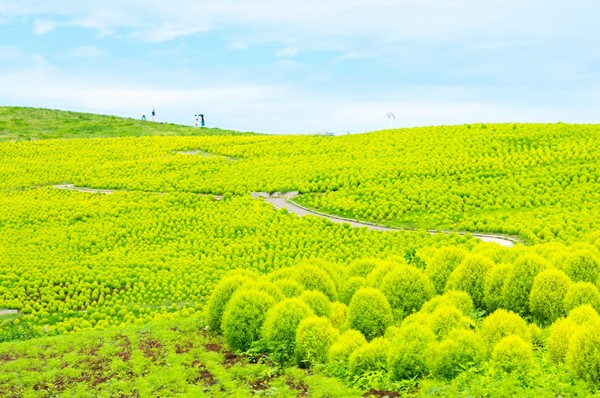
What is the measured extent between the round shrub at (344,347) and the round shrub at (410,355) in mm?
791

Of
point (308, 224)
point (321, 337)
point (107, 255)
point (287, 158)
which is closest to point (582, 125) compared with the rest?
point (287, 158)

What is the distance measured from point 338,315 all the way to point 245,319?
62.3 inches

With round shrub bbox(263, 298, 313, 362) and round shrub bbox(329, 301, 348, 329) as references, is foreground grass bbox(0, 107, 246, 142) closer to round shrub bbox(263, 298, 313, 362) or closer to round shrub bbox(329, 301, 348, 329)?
round shrub bbox(329, 301, 348, 329)

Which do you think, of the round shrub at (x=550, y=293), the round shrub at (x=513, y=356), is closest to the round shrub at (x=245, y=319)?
the round shrub at (x=513, y=356)

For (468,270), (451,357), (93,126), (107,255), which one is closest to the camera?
(451,357)

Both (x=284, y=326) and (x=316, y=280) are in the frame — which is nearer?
(x=284, y=326)

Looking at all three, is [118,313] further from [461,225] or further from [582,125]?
[582,125]

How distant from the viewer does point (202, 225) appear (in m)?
27.1

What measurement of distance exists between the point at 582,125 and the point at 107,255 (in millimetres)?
27969

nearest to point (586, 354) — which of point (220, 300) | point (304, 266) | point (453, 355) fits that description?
point (453, 355)

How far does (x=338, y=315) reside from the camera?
1227 centimetres

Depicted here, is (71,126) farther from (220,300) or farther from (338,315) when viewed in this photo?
(338,315)

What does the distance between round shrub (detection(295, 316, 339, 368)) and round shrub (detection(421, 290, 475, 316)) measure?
5.47 ft

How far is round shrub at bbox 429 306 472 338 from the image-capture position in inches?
404
